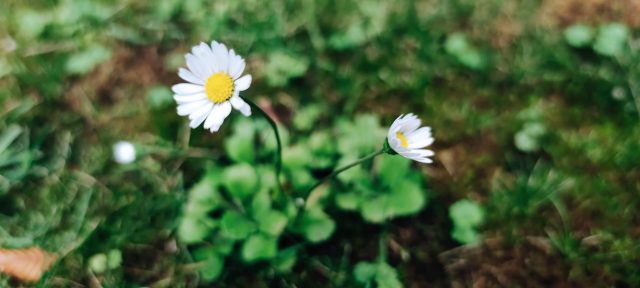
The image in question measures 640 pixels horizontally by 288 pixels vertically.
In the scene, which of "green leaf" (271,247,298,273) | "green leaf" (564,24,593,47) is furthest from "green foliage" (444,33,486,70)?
"green leaf" (271,247,298,273)

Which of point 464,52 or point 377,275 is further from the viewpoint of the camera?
point 464,52

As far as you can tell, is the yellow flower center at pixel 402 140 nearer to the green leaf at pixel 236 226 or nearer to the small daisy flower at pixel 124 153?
the green leaf at pixel 236 226

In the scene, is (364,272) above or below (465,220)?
below

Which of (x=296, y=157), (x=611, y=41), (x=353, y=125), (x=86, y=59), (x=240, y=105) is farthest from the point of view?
(x=86, y=59)

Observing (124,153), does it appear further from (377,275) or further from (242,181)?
(377,275)

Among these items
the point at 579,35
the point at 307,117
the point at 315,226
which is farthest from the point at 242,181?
the point at 579,35

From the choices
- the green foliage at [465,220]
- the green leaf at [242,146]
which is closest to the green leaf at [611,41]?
the green foliage at [465,220]

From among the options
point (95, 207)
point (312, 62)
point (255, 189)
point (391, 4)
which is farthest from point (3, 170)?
point (391, 4)
